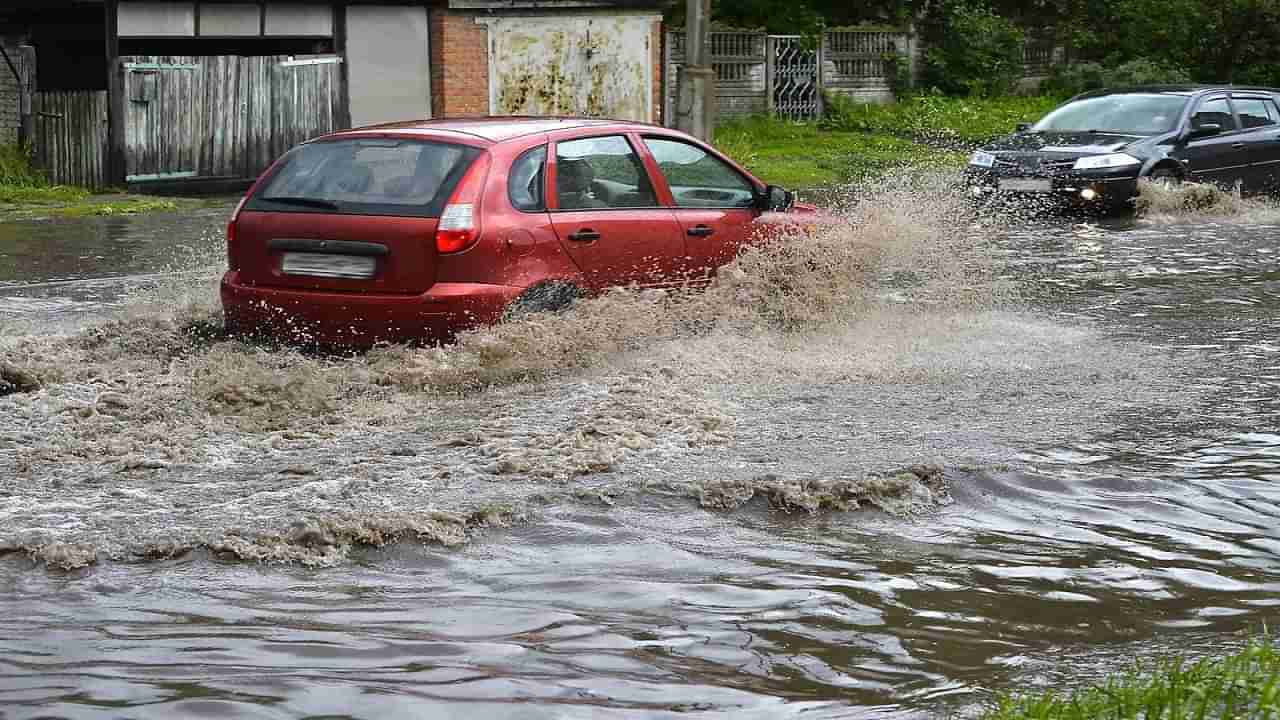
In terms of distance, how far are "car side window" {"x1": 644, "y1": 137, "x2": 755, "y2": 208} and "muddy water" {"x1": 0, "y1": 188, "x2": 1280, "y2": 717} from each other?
436 mm

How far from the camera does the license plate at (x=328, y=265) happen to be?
8961 mm

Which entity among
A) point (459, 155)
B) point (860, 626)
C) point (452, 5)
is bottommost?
point (860, 626)

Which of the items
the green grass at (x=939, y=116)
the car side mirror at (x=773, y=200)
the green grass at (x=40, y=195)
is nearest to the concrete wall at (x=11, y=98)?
the green grass at (x=40, y=195)

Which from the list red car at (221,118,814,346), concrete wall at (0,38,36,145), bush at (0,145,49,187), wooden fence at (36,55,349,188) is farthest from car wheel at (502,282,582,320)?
concrete wall at (0,38,36,145)

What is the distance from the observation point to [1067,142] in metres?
19.4

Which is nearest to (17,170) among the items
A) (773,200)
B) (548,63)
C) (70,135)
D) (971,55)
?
(70,135)

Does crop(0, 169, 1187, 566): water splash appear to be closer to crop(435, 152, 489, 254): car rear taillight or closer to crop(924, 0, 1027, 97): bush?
crop(435, 152, 489, 254): car rear taillight

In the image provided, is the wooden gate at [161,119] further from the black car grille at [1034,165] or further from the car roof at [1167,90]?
the car roof at [1167,90]

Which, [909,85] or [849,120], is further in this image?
[909,85]

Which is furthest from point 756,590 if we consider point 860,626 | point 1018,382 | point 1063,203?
point 1063,203

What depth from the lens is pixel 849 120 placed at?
33844 millimetres

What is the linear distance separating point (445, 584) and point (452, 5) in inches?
800

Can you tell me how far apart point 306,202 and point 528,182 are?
1.20 metres

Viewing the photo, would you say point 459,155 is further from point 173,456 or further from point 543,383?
point 173,456
